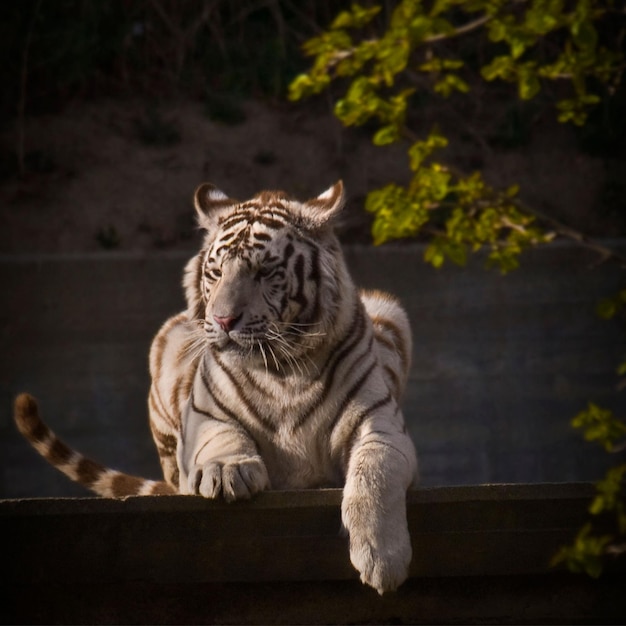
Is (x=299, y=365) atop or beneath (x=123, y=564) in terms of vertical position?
atop

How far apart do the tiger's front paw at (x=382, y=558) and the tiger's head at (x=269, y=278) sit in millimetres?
543

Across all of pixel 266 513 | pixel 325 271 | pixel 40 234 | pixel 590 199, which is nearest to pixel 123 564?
pixel 266 513

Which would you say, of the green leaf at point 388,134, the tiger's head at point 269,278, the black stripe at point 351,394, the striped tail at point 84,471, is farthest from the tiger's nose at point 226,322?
the striped tail at point 84,471

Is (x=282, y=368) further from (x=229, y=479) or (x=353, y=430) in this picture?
(x=229, y=479)

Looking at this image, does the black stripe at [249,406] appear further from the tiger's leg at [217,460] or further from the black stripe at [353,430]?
the black stripe at [353,430]

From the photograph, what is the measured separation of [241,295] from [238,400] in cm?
33

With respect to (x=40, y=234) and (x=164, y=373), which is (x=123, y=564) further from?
(x=40, y=234)

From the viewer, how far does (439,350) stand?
612cm

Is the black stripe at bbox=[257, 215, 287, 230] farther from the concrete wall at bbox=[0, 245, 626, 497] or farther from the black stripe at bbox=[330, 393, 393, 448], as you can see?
the concrete wall at bbox=[0, 245, 626, 497]

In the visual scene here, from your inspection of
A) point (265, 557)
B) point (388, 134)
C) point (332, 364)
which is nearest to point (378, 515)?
point (265, 557)

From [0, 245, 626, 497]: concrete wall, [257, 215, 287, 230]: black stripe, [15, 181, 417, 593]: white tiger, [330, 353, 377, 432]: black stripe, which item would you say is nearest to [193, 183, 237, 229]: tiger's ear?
[15, 181, 417, 593]: white tiger

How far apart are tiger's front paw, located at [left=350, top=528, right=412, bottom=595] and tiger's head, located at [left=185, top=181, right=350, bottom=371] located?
54 centimetres

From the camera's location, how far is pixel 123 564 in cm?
255

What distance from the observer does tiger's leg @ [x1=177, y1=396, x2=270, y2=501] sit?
2516 mm
